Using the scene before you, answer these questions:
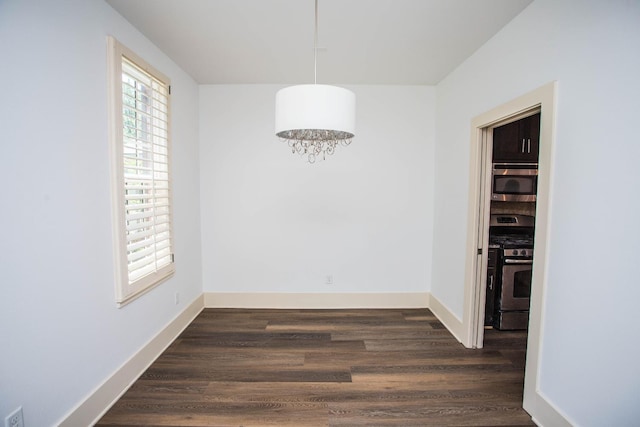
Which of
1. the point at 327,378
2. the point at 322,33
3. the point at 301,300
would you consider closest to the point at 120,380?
the point at 327,378

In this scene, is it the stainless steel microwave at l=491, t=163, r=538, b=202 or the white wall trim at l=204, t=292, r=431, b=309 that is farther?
the white wall trim at l=204, t=292, r=431, b=309

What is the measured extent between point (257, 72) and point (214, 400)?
3033mm

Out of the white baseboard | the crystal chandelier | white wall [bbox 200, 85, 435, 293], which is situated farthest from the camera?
white wall [bbox 200, 85, 435, 293]

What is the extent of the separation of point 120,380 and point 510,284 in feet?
12.1

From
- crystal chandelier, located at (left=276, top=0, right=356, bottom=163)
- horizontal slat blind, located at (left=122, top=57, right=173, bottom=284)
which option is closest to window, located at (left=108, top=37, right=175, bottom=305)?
horizontal slat blind, located at (left=122, top=57, right=173, bottom=284)

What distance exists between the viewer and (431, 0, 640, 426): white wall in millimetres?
1369

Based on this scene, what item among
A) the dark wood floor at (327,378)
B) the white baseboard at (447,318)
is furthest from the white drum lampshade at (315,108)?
the white baseboard at (447,318)

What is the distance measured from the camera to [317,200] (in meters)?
3.64

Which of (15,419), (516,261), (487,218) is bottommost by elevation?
(15,419)

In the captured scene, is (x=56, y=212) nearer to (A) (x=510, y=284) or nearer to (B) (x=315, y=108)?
(B) (x=315, y=108)

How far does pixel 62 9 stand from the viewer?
1.65 m

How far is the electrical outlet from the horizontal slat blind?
35.8 inches

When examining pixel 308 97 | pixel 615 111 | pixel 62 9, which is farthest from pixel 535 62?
pixel 62 9

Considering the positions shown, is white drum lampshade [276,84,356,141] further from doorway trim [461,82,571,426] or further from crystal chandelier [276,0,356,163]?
doorway trim [461,82,571,426]
